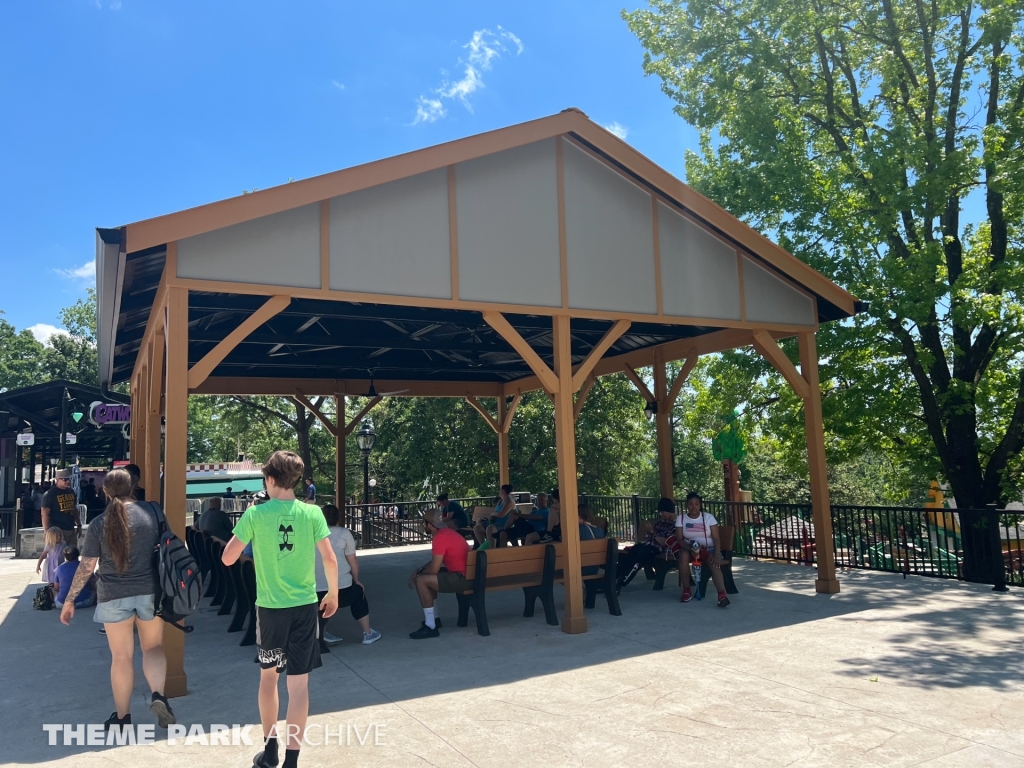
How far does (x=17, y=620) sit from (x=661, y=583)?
782 cm

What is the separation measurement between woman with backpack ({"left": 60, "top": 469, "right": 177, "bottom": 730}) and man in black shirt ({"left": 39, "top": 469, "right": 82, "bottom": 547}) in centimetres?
600

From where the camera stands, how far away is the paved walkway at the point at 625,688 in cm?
451

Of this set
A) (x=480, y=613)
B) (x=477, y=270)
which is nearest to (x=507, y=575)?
(x=480, y=613)

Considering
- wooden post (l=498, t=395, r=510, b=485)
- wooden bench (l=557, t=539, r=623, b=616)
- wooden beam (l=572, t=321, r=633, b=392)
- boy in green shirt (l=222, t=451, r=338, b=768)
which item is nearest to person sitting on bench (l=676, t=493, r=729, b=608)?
wooden bench (l=557, t=539, r=623, b=616)

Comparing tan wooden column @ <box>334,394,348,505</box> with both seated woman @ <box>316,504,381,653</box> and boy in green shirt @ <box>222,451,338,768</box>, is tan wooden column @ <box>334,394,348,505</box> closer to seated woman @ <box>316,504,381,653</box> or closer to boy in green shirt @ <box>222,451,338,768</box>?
seated woman @ <box>316,504,381,653</box>

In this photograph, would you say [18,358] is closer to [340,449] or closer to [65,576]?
[340,449]

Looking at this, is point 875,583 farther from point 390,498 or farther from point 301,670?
point 390,498

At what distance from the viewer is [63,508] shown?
10391mm

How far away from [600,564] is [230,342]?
4.57m

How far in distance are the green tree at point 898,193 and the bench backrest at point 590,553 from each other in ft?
20.1

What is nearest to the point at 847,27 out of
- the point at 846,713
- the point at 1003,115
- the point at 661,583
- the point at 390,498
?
the point at 1003,115

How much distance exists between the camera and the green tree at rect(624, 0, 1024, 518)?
12336 mm

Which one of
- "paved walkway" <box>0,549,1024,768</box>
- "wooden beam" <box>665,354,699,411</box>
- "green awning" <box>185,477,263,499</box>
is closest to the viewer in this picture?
"paved walkway" <box>0,549,1024,768</box>

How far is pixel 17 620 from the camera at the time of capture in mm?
9008
